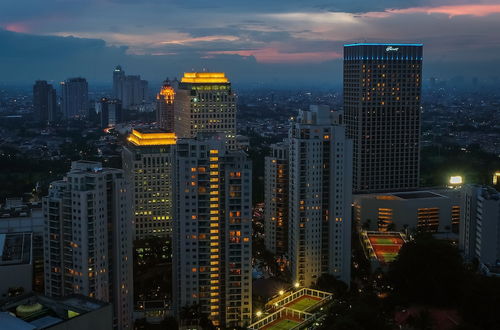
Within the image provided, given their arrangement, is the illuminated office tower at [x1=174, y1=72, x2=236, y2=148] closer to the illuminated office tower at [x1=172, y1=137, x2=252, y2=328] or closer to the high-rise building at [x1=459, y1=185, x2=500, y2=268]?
the illuminated office tower at [x1=172, y1=137, x2=252, y2=328]

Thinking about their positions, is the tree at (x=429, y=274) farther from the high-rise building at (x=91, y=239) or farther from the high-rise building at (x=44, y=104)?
the high-rise building at (x=44, y=104)

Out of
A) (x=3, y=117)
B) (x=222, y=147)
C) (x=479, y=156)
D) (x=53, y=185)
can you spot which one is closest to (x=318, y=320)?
(x=222, y=147)

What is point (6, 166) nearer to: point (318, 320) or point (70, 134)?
point (70, 134)

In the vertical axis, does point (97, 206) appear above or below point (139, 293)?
above

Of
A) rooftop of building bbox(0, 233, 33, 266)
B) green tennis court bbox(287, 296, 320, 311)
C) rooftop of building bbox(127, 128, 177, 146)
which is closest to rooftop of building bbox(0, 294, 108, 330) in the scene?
rooftop of building bbox(0, 233, 33, 266)

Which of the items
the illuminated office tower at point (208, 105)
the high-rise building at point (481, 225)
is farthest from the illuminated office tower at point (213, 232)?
the illuminated office tower at point (208, 105)

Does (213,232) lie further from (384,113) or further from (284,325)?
(384,113)
